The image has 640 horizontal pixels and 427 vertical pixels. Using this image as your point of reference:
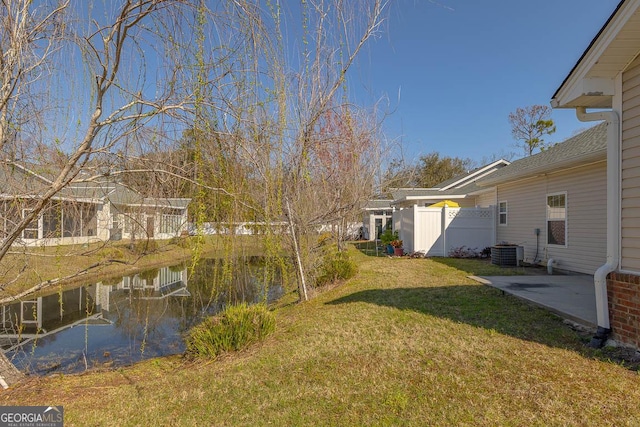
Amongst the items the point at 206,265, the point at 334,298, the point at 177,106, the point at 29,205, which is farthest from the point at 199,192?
the point at 334,298

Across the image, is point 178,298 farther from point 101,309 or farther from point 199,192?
point 199,192

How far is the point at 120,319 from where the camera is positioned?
791 cm

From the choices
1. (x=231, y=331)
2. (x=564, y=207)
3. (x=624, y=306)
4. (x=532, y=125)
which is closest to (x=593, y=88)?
(x=624, y=306)

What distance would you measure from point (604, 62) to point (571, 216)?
6.53 metres

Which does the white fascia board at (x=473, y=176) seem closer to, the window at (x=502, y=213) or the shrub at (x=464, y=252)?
the window at (x=502, y=213)

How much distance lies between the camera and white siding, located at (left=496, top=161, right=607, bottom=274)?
8.51 metres

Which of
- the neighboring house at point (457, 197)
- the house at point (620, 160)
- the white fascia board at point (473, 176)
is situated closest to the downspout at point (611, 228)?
the house at point (620, 160)

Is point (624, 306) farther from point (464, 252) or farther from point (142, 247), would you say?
point (464, 252)

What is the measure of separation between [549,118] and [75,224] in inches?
1346

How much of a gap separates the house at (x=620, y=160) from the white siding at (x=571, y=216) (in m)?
5.02

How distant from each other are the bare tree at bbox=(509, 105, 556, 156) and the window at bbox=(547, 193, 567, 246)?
23.4 m

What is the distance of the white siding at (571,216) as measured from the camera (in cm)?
851

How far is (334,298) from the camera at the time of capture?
24.5 ft

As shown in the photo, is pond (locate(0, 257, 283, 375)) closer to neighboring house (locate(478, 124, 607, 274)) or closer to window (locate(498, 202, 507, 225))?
neighboring house (locate(478, 124, 607, 274))
